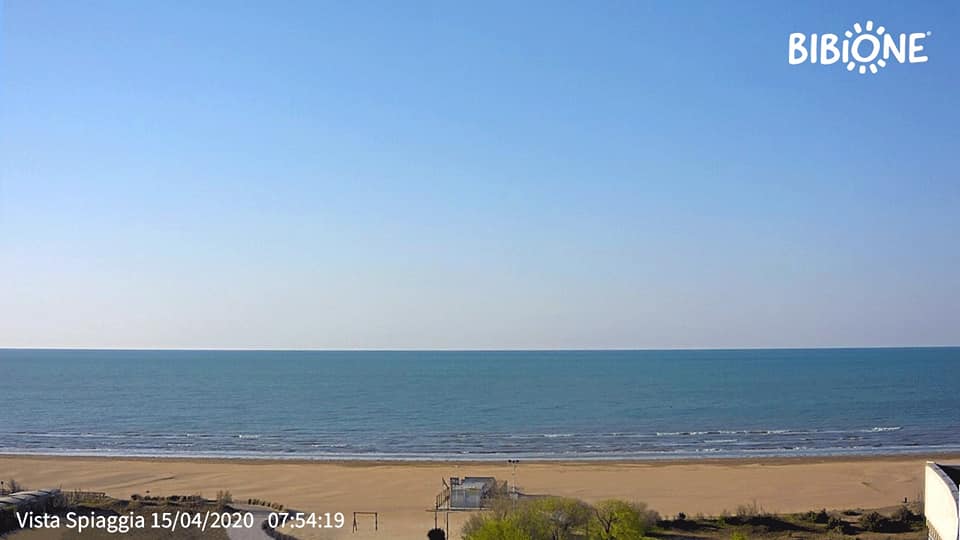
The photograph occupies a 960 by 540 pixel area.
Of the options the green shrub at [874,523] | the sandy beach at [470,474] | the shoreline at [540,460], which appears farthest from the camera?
the shoreline at [540,460]

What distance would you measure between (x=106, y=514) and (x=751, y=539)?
711 inches

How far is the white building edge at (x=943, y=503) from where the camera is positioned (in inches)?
432

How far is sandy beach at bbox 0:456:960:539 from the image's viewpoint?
2945cm

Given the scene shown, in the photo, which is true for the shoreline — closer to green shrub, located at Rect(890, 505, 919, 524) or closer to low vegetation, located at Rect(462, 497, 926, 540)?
low vegetation, located at Rect(462, 497, 926, 540)

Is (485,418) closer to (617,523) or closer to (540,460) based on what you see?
(540,460)

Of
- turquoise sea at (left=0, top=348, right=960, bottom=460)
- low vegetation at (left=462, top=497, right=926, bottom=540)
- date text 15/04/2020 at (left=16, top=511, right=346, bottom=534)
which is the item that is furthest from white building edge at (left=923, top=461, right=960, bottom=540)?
turquoise sea at (left=0, top=348, right=960, bottom=460)

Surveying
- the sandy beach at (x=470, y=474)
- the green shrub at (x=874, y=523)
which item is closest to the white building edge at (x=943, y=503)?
the green shrub at (x=874, y=523)

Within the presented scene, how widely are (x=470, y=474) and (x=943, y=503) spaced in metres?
25.7

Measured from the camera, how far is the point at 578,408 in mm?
69812

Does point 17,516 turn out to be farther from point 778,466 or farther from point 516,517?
point 778,466

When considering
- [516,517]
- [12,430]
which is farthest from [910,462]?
[12,430]

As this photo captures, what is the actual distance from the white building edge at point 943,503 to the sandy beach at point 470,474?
14.1 meters

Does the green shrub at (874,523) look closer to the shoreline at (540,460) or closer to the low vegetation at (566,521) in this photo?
the low vegetation at (566,521)

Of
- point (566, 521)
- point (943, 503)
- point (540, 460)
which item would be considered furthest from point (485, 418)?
point (943, 503)
